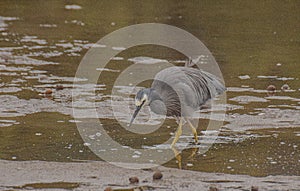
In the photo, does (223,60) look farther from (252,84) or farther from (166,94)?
(166,94)

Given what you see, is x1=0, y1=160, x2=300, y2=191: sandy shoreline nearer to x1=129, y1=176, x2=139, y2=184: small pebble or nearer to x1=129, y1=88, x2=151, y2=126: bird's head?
x1=129, y1=176, x2=139, y2=184: small pebble

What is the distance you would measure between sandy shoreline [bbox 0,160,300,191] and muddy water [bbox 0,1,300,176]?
206 mm

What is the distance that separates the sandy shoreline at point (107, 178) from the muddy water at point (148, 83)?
0.67 feet

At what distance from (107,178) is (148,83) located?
142 inches

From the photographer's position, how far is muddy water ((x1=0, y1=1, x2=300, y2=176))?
7.84m

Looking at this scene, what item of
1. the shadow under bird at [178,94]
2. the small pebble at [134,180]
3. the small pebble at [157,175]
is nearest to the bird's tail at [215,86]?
the shadow under bird at [178,94]

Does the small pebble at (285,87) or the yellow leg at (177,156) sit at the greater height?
the small pebble at (285,87)

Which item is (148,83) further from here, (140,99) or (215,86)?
(140,99)

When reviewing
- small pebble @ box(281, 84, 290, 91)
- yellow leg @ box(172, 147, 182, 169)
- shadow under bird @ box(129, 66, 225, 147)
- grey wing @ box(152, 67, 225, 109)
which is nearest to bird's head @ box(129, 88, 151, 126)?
shadow under bird @ box(129, 66, 225, 147)

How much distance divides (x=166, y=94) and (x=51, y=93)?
2.43 metres

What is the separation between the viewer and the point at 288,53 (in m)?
12.0

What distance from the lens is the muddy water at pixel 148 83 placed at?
784cm

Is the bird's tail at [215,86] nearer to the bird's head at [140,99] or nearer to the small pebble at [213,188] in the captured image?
the bird's head at [140,99]

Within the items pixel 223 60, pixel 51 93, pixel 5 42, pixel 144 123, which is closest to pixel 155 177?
pixel 144 123
